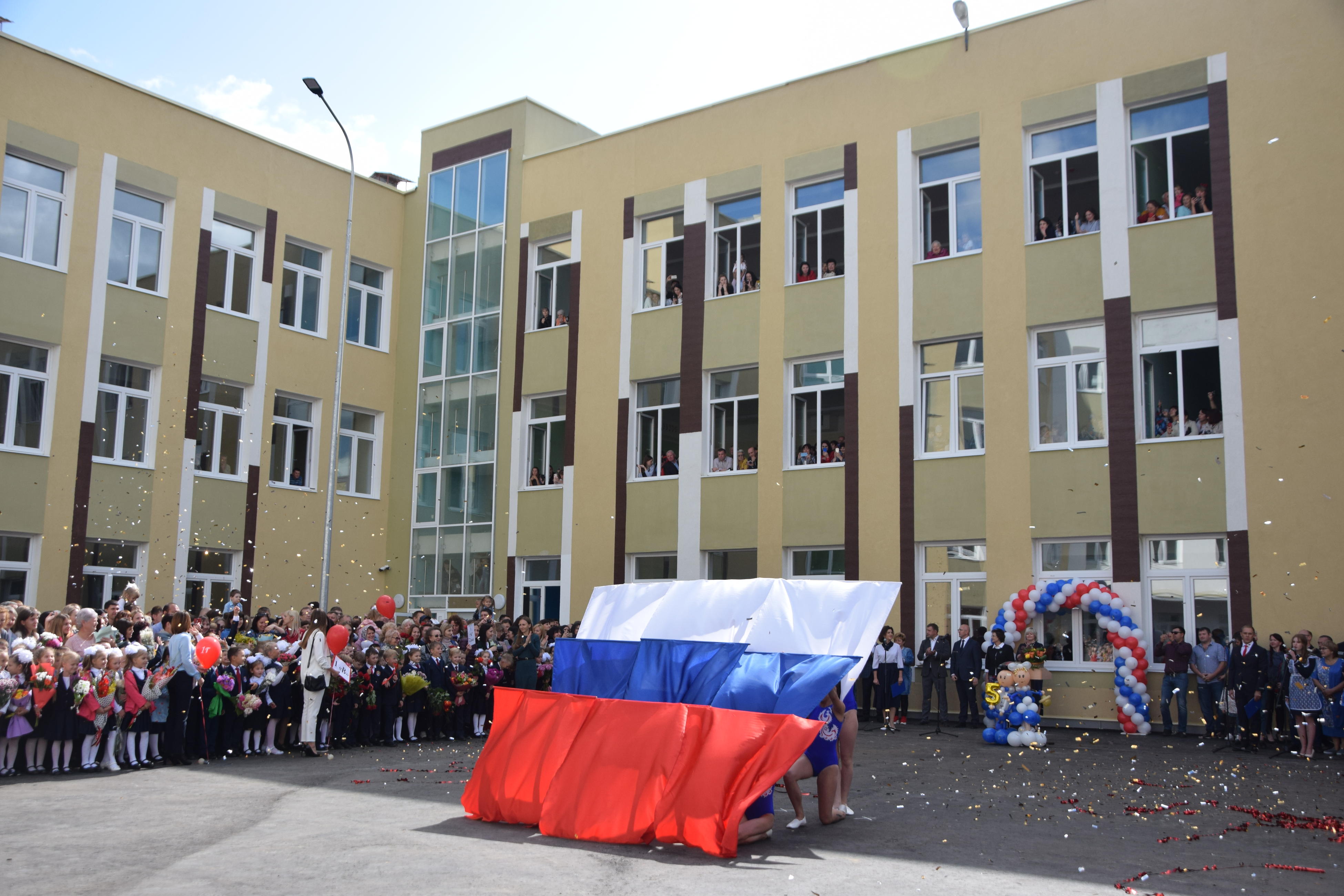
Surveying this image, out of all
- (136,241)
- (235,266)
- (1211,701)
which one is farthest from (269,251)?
(1211,701)

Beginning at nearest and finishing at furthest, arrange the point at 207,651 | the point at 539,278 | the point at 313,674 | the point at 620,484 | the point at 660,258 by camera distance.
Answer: the point at 207,651 < the point at 313,674 < the point at 620,484 < the point at 660,258 < the point at 539,278

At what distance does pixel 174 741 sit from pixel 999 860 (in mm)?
9794

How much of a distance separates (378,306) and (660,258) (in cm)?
773

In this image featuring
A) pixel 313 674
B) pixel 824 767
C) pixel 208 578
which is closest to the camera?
pixel 824 767

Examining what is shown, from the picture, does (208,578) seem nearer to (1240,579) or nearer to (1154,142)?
(1240,579)

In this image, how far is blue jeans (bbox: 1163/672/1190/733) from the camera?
58.2ft

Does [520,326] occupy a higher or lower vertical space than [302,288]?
lower

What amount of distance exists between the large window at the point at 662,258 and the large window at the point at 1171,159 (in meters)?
9.22

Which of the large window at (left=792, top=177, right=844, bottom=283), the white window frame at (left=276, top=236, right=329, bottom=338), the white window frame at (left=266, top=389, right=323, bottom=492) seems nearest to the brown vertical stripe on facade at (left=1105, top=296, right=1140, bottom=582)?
the large window at (left=792, top=177, right=844, bottom=283)

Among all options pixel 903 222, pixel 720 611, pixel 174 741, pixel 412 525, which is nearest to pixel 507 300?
pixel 412 525

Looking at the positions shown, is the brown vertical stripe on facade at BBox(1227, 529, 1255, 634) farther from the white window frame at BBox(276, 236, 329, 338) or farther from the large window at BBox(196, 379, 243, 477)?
the large window at BBox(196, 379, 243, 477)

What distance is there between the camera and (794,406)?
2306cm

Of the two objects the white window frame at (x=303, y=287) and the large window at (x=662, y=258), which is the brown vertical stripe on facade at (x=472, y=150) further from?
the large window at (x=662, y=258)

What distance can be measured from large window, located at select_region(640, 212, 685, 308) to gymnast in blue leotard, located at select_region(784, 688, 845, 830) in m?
15.8
